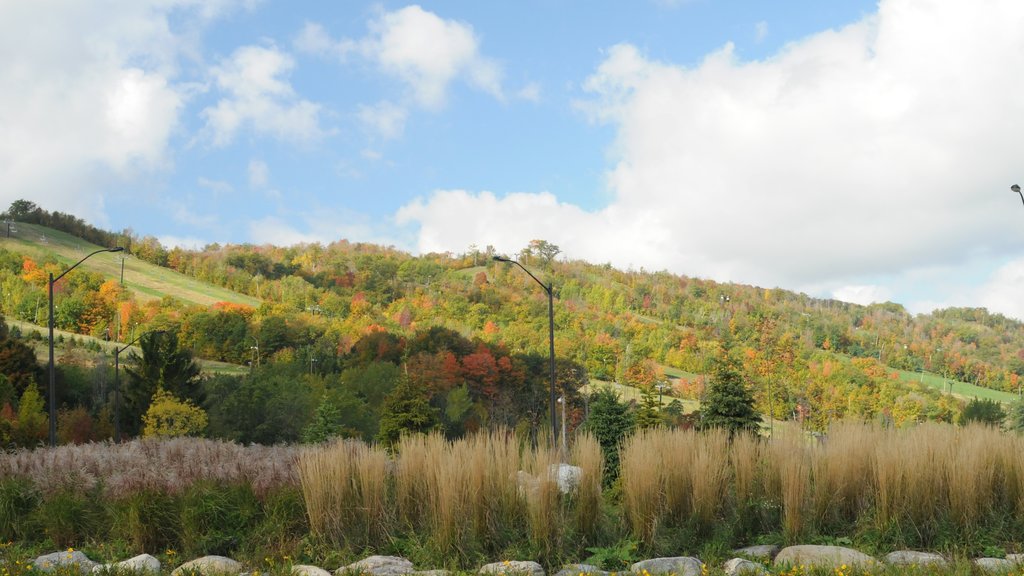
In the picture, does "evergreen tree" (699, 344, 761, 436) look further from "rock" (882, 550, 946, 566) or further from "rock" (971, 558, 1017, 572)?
"rock" (971, 558, 1017, 572)

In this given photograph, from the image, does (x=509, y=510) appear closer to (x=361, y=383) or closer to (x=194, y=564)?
(x=194, y=564)

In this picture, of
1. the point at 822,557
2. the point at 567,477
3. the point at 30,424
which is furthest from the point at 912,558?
the point at 30,424

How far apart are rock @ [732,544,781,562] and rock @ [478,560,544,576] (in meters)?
2.06

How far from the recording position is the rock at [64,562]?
7.63 meters

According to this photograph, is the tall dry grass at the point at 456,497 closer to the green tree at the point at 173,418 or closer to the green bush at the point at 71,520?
the green bush at the point at 71,520

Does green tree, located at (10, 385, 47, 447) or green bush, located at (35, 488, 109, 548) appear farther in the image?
green tree, located at (10, 385, 47, 447)

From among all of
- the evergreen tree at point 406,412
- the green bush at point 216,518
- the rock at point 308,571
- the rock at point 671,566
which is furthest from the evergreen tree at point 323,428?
the rock at point 671,566

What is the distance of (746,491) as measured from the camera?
8.62 metres

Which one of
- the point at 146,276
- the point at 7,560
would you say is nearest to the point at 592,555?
the point at 7,560

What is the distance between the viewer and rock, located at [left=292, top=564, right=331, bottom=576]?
7211 millimetres

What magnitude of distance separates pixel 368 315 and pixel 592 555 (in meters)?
118

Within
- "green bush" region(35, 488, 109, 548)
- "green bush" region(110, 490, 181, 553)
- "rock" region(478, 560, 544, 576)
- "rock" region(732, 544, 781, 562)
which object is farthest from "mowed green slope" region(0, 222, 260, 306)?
"rock" region(732, 544, 781, 562)

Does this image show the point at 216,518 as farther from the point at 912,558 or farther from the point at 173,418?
the point at 173,418

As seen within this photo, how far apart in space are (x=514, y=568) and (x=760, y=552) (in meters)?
2.53
